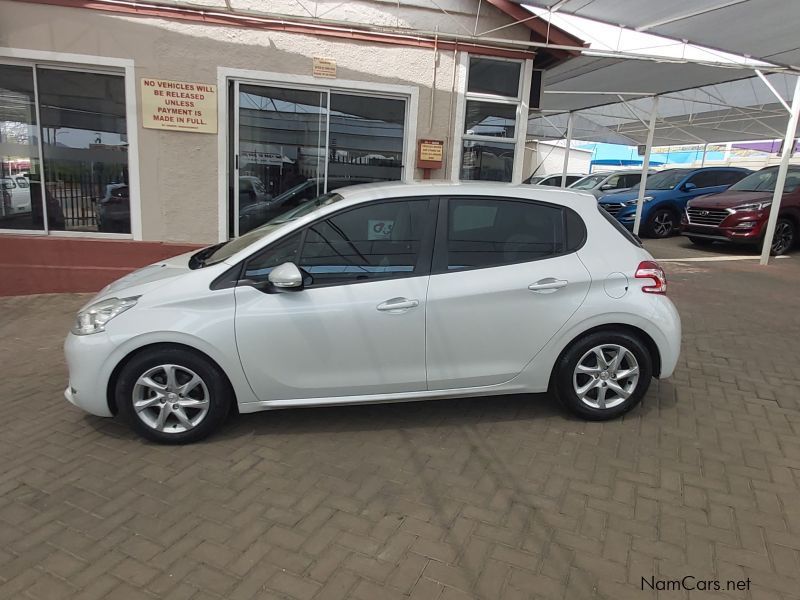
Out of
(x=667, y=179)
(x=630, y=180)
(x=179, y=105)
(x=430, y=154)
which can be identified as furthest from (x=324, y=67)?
(x=630, y=180)

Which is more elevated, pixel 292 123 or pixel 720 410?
pixel 292 123

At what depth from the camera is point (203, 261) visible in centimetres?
375

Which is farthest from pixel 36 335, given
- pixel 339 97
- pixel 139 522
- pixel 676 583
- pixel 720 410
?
pixel 720 410

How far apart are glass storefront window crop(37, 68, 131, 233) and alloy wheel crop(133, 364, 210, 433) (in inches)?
176

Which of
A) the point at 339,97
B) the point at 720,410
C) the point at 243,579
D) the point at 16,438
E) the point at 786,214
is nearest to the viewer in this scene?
the point at 243,579

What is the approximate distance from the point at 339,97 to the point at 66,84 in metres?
3.32

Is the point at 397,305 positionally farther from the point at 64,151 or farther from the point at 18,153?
the point at 18,153

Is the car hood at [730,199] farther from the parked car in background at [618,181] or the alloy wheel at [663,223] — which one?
the parked car in background at [618,181]

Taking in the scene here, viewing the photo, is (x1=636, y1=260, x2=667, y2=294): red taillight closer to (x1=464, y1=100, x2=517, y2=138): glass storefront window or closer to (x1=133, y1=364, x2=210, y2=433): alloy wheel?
(x1=133, y1=364, x2=210, y2=433): alloy wheel

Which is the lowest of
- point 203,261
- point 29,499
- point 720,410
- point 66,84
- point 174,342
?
point 29,499

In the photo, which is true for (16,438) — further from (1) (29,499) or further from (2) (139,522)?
(2) (139,522)

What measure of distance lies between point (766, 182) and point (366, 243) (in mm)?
12017

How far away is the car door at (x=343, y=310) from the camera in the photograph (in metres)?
3.35

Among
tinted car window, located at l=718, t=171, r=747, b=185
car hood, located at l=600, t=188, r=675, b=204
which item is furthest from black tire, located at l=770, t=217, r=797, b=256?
tinted car window, located at l=718, t=171, r=747, b=185
